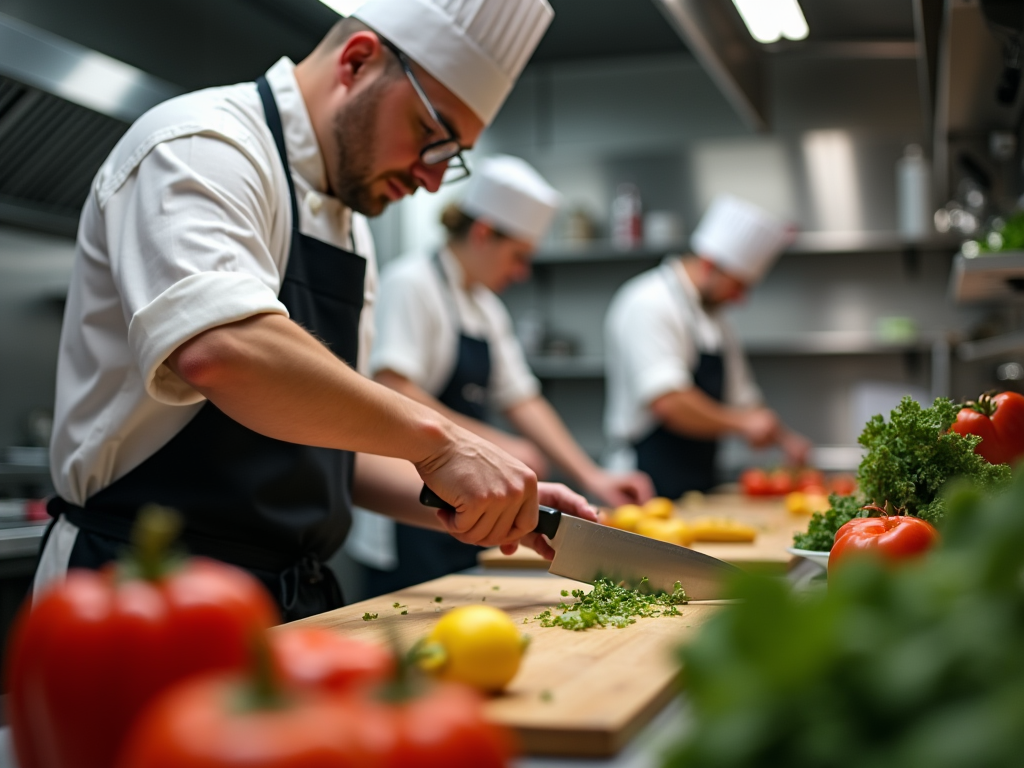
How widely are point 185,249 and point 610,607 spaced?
2.30ft

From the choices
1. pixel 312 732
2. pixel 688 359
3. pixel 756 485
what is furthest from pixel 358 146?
pixel 688 359

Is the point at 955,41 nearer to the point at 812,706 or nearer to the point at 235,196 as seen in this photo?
the point at 235,196

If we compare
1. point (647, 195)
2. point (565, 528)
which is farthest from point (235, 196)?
point (647, 195)

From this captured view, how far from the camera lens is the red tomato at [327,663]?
547 millimetres

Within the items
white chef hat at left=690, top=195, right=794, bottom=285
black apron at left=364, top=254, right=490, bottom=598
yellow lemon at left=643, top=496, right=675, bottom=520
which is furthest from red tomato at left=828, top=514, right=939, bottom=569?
white chef hat at left=690, top=195, right=794, bottom=285

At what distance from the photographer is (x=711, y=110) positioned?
5.70 m

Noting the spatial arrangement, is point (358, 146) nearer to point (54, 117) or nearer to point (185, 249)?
point (185, 249)

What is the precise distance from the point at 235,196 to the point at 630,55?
4.74 meters

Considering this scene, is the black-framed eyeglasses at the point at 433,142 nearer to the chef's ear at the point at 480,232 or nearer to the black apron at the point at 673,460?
the chef's ear at the point at 480,232

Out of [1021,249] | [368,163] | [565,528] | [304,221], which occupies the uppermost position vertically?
[1021,249]

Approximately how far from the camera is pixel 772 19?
2.74 meters

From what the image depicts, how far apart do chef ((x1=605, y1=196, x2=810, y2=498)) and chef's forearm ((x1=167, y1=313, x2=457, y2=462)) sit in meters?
2.70

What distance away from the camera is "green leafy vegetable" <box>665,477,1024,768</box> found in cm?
45

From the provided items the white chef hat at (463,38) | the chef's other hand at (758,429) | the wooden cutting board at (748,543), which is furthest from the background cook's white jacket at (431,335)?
the white chef hat at (463,38)
